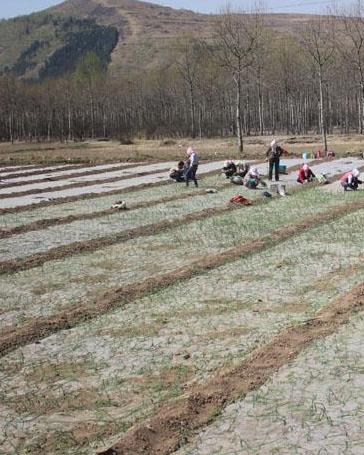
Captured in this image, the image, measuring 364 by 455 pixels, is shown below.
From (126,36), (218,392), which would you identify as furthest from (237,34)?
(126,36)

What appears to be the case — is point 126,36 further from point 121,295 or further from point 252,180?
point 121,295

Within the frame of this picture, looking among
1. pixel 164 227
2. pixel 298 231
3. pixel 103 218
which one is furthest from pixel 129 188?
pixel 298 231

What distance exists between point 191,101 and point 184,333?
6168 cm

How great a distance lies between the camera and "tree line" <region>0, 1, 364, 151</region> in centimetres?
6844

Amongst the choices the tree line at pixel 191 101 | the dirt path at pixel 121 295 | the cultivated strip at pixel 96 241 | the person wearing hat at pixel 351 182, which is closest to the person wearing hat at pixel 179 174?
the cultivated strip at pixel 96 241

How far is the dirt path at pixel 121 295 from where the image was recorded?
833 centimetres

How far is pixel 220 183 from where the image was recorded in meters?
23.4

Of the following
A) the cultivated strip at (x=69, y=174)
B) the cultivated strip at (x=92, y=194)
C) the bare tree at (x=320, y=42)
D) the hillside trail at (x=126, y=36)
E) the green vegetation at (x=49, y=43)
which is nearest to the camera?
the cultivated strip at (x=92, y=194)

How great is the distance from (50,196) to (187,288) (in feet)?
41.8

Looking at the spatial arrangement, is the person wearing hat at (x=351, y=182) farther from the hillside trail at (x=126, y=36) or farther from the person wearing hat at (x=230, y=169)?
the hillside trail at (x=126, y=36)

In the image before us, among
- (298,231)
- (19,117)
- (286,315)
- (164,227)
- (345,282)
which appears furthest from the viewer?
(19,117)

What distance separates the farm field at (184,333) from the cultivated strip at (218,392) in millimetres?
16

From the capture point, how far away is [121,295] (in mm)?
9961

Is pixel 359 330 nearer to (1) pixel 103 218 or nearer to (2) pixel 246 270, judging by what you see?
(2) pixel 246 270
